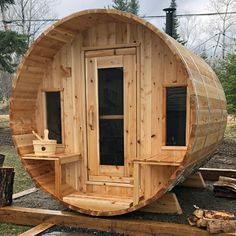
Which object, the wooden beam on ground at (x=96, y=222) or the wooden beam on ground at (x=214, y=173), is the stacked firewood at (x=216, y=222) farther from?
the wooden beam on ground at (x=214, y=173)

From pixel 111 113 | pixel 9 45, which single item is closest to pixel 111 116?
pixel 111 113

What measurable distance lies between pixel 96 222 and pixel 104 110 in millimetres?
1490

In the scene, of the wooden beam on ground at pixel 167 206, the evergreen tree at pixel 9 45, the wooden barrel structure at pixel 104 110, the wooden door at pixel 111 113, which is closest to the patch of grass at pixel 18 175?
the wooden barrel structure at pixel 104 110

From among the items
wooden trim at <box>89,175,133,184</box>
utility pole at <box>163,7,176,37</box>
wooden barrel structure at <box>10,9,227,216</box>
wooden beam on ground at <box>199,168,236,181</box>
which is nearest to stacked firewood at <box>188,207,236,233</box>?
wooden barrel structure at <box>10,9,227,216</box>

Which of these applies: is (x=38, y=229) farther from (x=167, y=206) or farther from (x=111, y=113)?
(x=111, y=113)

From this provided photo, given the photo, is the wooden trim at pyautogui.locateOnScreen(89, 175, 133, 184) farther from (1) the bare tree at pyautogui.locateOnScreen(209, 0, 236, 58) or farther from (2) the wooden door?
(1) the bare tree at pyautogui.locateOnScreen(209, 0, 236, 58)

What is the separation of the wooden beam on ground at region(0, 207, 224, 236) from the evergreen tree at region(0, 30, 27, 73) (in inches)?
364

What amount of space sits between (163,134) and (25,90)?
6.68 feet

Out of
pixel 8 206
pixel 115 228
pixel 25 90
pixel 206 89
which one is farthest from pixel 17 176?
pixel 206 89

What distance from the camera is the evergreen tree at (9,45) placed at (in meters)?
12.7

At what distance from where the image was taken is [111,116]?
475 centimetres

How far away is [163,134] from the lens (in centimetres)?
445

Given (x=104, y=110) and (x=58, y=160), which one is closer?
(x=58, y=160)

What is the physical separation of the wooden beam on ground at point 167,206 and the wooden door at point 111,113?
0.55m
